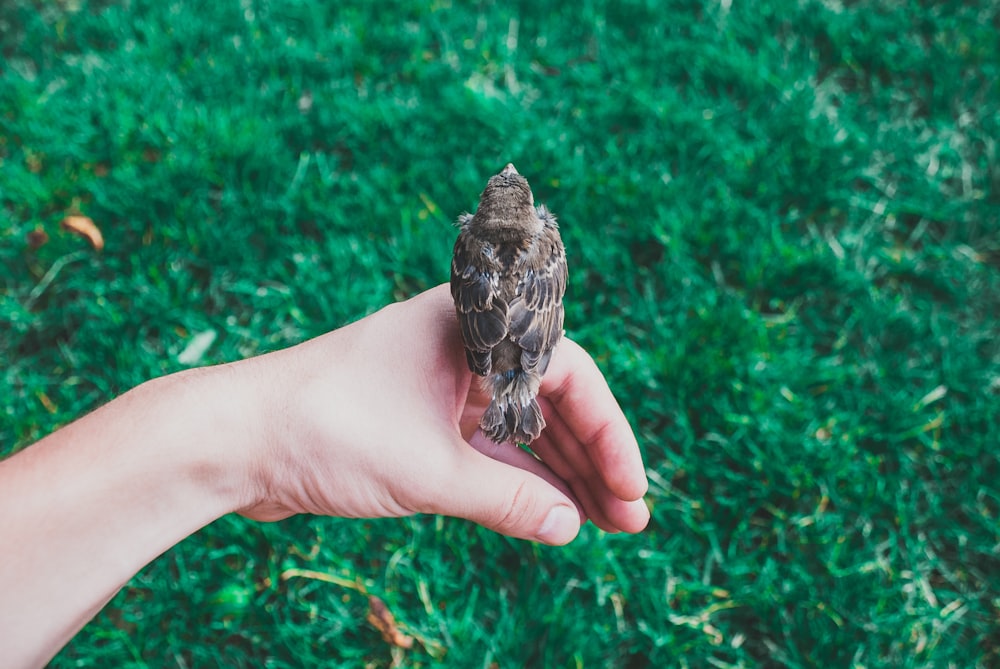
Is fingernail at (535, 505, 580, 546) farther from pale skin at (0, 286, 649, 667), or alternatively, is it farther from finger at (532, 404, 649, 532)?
finger at (532, 404, 649, 532)

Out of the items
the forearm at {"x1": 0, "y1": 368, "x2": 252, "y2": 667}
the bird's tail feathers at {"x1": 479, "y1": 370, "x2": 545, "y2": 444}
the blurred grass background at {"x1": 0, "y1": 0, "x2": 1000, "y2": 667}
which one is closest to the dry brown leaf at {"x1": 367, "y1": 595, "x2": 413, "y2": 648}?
the blurred grass background at {"x1": 0, "y1": 0, "x2": 1000, "y2": 667}

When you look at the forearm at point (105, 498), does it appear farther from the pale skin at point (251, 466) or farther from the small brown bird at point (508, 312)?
the small brown bird at point (508, 312)

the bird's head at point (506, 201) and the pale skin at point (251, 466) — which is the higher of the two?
the bird's head at point (506, 201)

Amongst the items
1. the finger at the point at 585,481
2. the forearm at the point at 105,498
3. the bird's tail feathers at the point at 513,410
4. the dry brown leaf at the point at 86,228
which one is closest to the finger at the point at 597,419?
the finger at the point at 585,481

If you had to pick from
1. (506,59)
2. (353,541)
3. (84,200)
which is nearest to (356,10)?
(506,59)

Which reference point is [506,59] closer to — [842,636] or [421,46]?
[421,46]

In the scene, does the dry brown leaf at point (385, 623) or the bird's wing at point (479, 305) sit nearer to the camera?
the bird's wing at point (479, 305)

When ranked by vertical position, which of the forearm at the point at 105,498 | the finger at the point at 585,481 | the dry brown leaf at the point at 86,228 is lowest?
the finger at the point at 585,481

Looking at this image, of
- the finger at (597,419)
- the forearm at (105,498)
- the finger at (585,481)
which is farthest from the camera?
the finger at (585,481)
